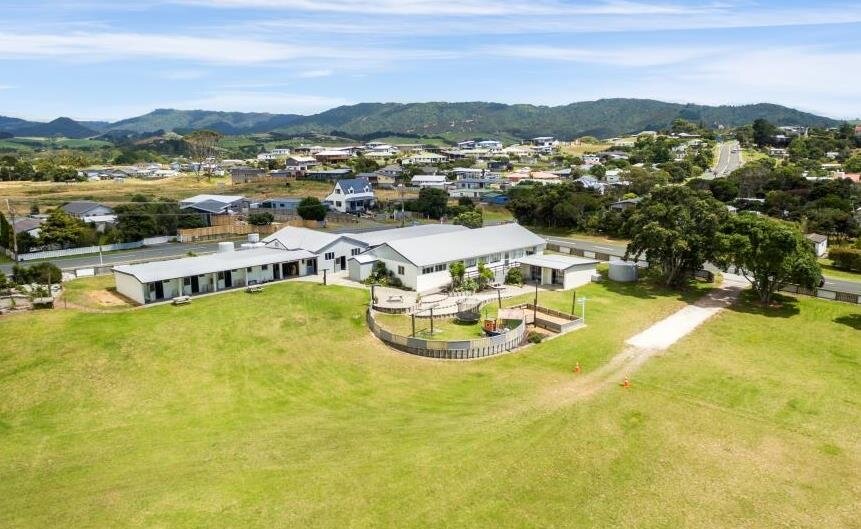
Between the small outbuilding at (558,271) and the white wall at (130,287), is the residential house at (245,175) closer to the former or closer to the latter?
the white wall at (130,287)

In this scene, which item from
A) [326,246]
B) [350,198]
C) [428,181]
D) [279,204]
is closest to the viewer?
[326,246]

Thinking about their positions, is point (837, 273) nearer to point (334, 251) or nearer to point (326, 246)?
point (334, 251)

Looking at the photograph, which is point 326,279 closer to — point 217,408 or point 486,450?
point 217,408

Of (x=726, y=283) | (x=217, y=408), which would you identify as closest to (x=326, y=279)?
(x=217, y=408)

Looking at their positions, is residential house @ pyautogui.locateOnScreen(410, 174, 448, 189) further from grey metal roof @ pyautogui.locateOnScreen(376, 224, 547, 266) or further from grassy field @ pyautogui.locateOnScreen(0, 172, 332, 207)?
grey metal roof @ pyautogui.locateOnScreen(376, 224, 547, 266)

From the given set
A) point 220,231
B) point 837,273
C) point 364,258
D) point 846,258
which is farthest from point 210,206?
point 846,258

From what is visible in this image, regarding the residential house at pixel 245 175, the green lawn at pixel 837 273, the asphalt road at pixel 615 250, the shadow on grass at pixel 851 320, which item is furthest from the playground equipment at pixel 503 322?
the residential house at pixel 245 175
